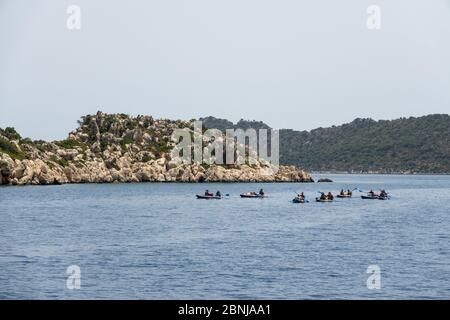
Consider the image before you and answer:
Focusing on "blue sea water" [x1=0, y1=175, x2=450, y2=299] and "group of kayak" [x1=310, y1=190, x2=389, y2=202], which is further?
"group of kayak" [x1=310, y1=190, x2=389, y2=202]

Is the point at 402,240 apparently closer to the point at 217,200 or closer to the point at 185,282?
the point at 185,282

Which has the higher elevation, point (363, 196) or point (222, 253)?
point (363, 196)

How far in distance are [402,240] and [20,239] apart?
43.8m

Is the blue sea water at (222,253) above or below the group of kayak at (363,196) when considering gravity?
below

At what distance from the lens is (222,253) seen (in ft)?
220

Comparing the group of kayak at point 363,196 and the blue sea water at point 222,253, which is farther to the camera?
the group of kayak at point 363,196

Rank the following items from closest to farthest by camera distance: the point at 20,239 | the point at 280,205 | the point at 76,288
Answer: the point at 76,288 → the point at 20,239 → the point at 280,205

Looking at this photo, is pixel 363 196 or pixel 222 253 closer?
pixel 222 253

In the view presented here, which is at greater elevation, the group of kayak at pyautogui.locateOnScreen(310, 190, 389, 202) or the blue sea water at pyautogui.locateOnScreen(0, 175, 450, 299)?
the group of kayak at pyautogui.locateOnScreen(310, 190, 389, 202)

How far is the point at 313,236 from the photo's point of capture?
8231 cm

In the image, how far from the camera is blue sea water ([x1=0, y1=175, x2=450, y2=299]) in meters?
50.2

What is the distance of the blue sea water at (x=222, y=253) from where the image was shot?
165 feet
